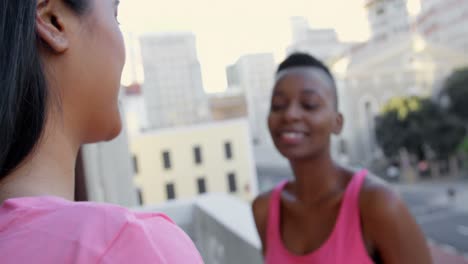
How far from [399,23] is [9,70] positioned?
15.9 m

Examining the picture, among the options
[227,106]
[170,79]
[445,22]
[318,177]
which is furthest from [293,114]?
[170,79]

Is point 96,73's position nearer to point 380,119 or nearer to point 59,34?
point 59,34

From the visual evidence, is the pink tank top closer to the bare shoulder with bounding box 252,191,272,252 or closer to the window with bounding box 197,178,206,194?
the bare shoulder with bounding box 252,191,272,252

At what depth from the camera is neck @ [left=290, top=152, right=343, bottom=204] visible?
0.80m

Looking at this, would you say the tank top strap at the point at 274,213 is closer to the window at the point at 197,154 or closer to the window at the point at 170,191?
the window at the point at 197,154

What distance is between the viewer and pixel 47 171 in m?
0.35

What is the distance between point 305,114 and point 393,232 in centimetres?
26

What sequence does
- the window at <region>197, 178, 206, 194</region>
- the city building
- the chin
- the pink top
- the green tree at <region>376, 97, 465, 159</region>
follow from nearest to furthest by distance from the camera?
the pink top, the chin, the city building, the window at <region>197, 178, 206, 194</region>, the green tree at <region>376, 97, 465, 159</region>

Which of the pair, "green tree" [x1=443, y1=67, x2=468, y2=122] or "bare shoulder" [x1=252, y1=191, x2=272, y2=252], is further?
"green tree" [x1=443, y1=67, x2=468, y2=122]

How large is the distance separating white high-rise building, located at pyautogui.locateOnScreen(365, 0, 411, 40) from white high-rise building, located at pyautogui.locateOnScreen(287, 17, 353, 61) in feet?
3.66

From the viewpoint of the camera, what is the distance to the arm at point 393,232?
2.11 feet

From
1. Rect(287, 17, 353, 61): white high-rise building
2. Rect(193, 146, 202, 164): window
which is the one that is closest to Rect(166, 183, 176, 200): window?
Rect(193, 146, 202, 164): window

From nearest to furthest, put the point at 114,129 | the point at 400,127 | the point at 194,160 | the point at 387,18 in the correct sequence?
1. the point at 114,129
2. the point at 194,160
3. the point at 400,127
4. the point at 387,18

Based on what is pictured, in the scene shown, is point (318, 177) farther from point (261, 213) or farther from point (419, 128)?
point (419, 128)
